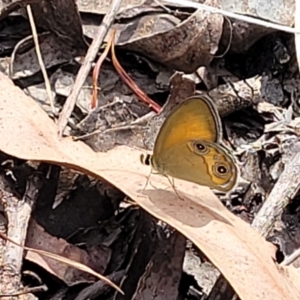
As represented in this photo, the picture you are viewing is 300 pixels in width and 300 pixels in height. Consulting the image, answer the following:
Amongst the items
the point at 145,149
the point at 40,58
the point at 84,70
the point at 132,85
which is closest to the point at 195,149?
the point at 145,149

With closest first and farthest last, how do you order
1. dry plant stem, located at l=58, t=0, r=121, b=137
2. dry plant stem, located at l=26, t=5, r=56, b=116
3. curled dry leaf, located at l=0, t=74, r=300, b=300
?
curled dry leaf, located at l=0, t=74, r=300, b=300, dry plant stem, located at l=58, t=0, r=121, b=137, dry plant stem, located at l=26, t=5, r=56, b=116

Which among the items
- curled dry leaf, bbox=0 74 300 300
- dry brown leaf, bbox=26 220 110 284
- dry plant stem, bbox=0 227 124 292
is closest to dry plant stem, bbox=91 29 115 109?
curled dry leaf, bbox=0 74 300 300

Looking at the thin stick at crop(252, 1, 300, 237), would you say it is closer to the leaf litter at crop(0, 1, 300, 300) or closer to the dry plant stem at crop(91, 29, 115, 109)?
the leaf litter at crop(0, 1, 300, 300)

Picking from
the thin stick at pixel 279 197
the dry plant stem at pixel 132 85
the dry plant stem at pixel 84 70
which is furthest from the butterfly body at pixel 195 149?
the dry plant stem at pixel 132 85

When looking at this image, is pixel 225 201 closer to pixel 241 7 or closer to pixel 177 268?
pixel 177 268

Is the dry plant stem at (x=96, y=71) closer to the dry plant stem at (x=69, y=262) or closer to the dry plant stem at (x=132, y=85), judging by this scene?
the dry plant stem at (x=132, y=85)

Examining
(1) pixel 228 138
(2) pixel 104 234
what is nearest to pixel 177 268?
(2) pixel 104 234
